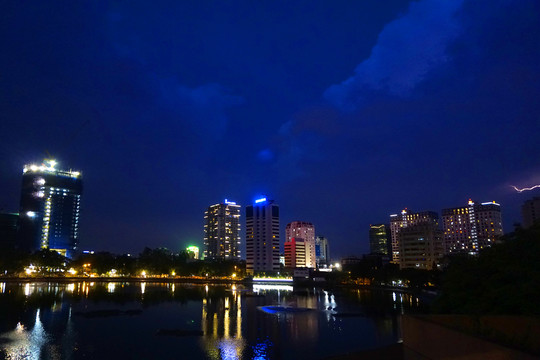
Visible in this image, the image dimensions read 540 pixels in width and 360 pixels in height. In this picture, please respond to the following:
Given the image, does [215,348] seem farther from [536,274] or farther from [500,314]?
[536,274]

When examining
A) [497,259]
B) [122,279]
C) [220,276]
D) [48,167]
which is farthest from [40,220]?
[497,259]

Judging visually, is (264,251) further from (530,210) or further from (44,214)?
(530,210)

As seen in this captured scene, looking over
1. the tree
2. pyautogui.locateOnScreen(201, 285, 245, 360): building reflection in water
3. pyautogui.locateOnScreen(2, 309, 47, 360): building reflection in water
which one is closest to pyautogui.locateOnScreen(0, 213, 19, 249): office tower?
pyautogui.locateOnScreen(201, 285, 245, 360): building reflection in water

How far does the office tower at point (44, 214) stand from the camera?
180875 mm

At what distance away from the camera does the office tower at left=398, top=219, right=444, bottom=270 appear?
150875 millimetres

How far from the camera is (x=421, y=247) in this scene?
15262 centimetres

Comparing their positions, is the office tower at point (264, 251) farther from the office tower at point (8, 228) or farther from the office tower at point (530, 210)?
the office tower at point (530, 210)

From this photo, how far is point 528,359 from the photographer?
1181 cm

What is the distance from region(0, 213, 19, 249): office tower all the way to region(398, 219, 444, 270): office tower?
560 feet

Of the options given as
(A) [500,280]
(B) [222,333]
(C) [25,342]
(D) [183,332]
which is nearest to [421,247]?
(B) [222,333]

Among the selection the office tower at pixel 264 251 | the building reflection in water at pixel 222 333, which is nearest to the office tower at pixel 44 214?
the office tower at pixel 264 251

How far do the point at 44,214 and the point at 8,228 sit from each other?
17796mm

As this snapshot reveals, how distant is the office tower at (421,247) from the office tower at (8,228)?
560 ft

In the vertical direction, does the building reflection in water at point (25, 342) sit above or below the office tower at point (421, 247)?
below
